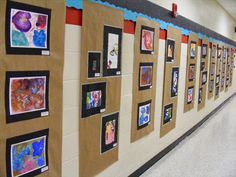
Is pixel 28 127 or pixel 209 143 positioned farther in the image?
pixel 209 143

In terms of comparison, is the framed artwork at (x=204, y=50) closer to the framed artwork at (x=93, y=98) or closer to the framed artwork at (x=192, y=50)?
the framed artwork at (x=192, y=50)

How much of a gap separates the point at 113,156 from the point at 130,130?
42 cm

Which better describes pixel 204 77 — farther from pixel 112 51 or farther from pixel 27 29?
pixel 27 29

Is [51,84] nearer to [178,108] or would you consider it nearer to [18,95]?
[18,95]

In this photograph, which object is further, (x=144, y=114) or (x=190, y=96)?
(x=190, y=96)

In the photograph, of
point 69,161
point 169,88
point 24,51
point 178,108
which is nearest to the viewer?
point 24,51

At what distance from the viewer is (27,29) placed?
1.67 m

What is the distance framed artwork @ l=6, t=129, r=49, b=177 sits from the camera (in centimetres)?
166

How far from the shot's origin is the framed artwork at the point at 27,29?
5.12 feet

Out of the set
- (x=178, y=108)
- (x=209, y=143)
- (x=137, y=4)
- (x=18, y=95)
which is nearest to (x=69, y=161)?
(x=18, y=95)

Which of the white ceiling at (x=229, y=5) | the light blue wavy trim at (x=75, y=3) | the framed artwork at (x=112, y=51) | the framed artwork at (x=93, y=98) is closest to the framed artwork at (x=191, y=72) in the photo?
the white ceiling at (x=229, y=5)

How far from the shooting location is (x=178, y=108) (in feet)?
15.0

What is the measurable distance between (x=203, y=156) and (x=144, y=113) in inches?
55.9

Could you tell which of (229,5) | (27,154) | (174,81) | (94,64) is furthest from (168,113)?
(229,5)
